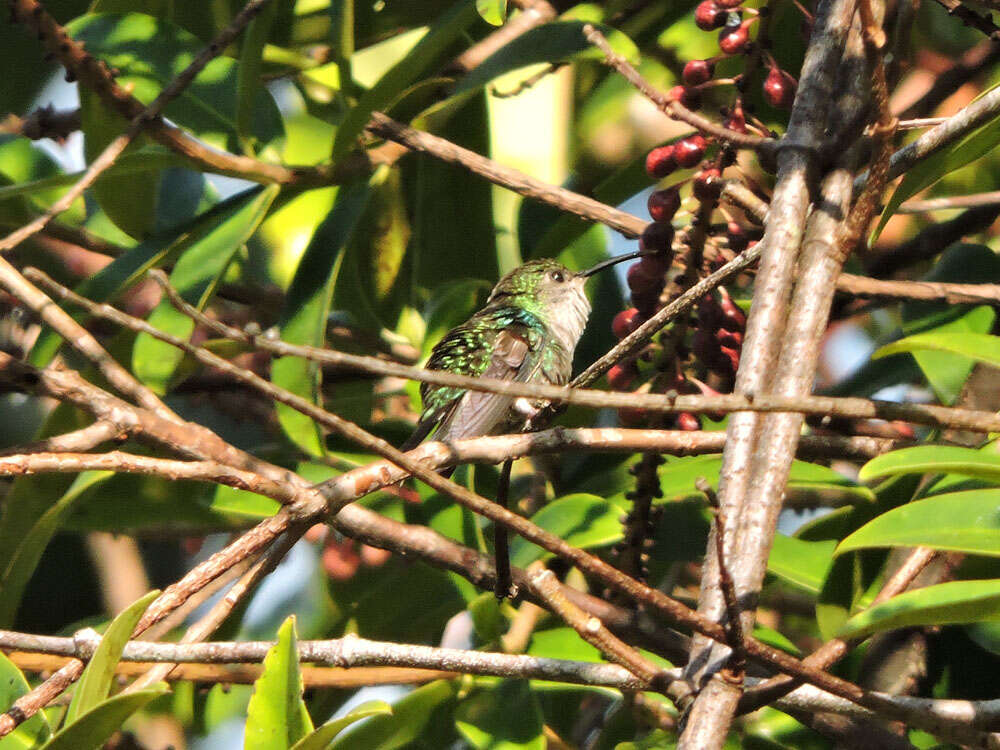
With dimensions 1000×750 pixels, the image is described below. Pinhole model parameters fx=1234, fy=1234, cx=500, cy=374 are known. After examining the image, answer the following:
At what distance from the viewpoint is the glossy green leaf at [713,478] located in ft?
5.98

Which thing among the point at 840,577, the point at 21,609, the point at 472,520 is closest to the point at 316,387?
the point at 472,520

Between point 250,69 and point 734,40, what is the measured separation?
846 mm

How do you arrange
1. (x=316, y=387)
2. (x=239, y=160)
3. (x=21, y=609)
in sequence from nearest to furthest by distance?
(x=316, y=387)
(x=239, y=160)
(x=21, y=609)

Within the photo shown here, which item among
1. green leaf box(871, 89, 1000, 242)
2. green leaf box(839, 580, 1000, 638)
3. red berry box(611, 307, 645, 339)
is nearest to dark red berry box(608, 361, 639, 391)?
red berry box(611, 307, 645, 339)

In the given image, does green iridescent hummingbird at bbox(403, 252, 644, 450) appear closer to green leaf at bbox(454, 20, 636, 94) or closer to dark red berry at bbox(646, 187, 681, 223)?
green leaf at bbox(454, 20, 636, 94)

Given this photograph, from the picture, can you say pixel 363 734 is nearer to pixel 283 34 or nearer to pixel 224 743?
pixel 224 743

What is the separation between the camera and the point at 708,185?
169cm

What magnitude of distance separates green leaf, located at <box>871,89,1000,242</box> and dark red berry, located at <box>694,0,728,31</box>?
422 mm

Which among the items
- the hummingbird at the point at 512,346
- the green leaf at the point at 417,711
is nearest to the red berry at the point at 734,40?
the hummingbird at the point at 512,346

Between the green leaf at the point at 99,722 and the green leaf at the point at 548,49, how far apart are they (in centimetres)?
136

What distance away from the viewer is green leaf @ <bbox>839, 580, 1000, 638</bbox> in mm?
1086

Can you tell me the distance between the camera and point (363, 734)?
60.2 inches

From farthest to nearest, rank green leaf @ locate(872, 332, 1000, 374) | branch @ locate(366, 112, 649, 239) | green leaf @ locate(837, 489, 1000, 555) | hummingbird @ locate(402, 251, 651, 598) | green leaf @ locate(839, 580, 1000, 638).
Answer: hummingbird @ locate(402, 251, 651, 598)
branch @ locate(366, 112, 649, 239)
green leaf @ locate(872, 332, 1000, 374)
green leaf @ locate(837, 489, 1000, 555)
green leaf @ locate(839, 580, 1000, 638)

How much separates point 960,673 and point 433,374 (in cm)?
116
